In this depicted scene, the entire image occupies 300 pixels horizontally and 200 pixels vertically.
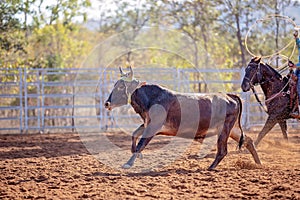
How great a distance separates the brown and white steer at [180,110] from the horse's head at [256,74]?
2.13 m

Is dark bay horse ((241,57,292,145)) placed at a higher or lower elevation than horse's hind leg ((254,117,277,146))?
higher

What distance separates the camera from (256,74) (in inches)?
388

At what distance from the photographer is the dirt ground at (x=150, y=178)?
18.5 ft

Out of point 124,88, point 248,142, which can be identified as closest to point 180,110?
point 124,88

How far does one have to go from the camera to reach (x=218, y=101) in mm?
7613

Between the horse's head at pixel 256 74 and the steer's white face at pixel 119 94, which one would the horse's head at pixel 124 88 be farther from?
the horse's head at pixel 256 74

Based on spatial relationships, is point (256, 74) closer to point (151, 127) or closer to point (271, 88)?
point (271, 88)

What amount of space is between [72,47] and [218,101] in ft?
57.8

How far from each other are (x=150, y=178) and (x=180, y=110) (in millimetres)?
1434

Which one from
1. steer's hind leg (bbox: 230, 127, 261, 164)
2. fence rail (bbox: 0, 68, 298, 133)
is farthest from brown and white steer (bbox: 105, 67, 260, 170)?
fence rail (bbox: 0, 68, 298, 133)

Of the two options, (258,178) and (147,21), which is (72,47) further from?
(258,178)

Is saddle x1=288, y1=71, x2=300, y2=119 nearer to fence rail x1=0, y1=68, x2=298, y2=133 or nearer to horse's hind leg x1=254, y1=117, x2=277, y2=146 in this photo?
horse's hind leg x1=254, y1=117, x2=277, y2=146

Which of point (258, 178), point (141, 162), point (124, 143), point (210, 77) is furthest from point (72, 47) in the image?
point (258, 178)

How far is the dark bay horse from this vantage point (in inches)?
386
